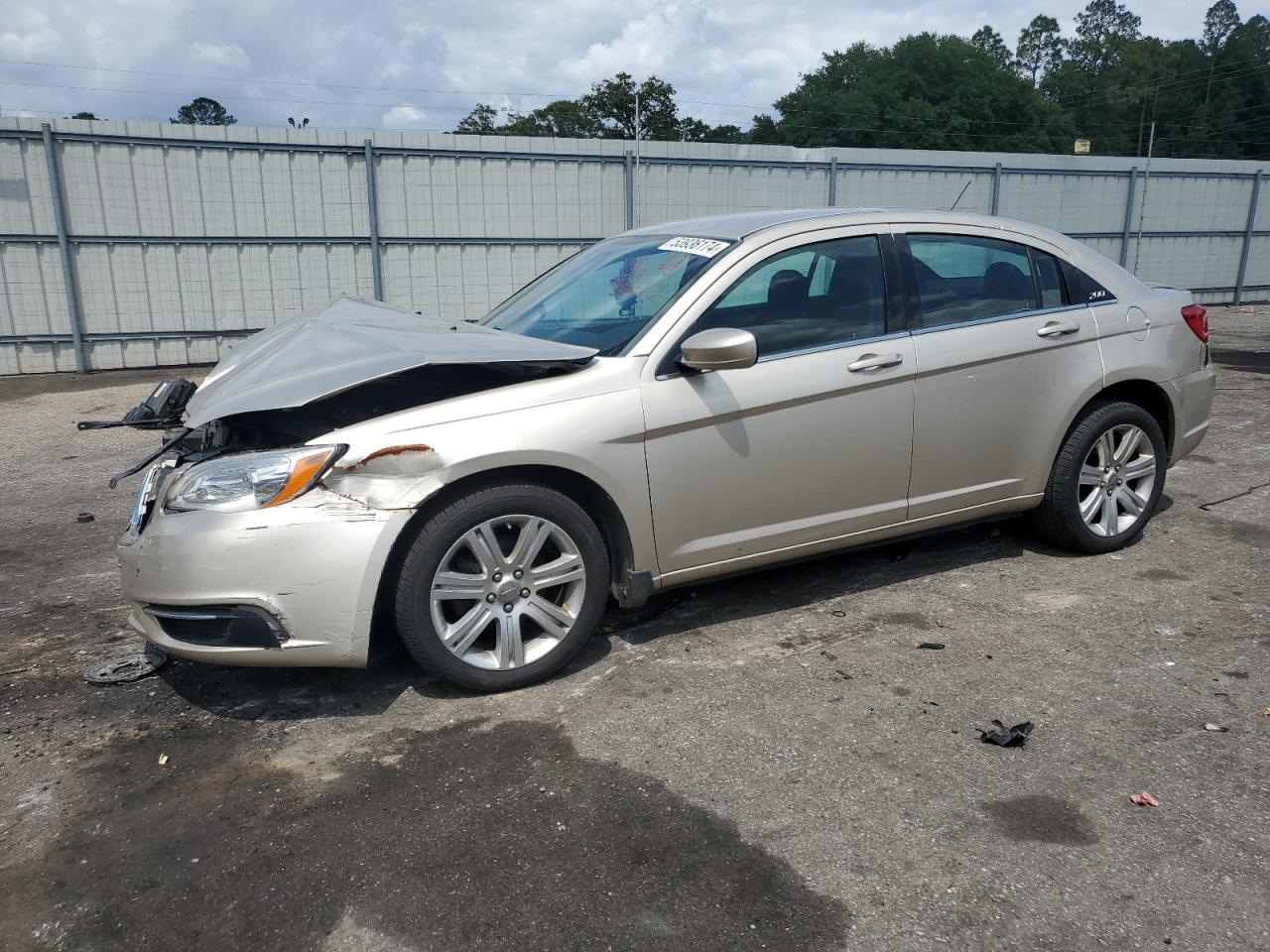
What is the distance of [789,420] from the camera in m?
3.93

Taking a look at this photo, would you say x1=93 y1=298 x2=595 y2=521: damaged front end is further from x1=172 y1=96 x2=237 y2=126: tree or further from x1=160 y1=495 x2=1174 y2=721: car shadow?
x1=172 y1=96 x2=237 y2=126: tree

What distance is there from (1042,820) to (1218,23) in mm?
109689

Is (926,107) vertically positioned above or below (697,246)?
above

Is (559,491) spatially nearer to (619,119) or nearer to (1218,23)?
(619,119)

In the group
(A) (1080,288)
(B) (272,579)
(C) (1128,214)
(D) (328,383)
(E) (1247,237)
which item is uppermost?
(C) (1128,214)

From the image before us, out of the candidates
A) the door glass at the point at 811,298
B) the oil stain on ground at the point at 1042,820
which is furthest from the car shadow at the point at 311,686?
the oil stain on ground at the point at 1042,820

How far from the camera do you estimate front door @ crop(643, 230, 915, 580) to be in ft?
12.4

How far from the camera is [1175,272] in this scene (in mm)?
19375

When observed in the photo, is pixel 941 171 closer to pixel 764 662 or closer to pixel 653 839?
pixel 764 662

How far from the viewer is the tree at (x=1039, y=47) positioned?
328 ft

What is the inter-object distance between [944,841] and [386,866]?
151 centimetres

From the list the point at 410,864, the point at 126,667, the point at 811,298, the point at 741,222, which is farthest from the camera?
the point at 741,222

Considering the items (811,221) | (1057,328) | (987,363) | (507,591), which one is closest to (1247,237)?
(1057,328)

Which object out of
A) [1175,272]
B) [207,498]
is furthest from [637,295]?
[1175,272]
